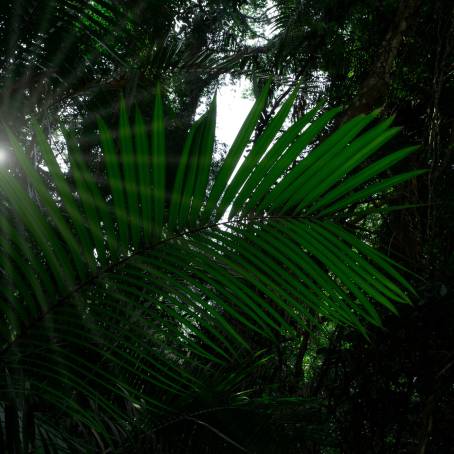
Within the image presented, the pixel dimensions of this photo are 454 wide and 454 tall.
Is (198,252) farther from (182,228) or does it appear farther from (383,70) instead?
(383,70)

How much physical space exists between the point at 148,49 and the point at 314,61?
90.3 inches

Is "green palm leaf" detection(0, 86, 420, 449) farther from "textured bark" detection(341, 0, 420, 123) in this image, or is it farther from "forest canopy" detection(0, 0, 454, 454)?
"textured bark" detection(341, 0, 420, 123)

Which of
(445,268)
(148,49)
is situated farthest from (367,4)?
(445,268)

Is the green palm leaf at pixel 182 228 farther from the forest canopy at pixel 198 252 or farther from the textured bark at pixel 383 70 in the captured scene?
the textured bark at pixel 383 70

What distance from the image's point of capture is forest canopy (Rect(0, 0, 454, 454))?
60cm

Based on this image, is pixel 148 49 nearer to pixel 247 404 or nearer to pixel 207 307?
pixel 247 404

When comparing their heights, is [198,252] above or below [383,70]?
below

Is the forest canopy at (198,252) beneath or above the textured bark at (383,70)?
beneath

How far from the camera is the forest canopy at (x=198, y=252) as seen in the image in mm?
595

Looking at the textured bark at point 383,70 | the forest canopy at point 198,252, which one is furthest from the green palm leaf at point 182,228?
the textured bark at point 383,70

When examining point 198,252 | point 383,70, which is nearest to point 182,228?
point 198,252

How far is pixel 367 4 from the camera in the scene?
353 centimetres

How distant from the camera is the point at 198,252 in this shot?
66 centimetres

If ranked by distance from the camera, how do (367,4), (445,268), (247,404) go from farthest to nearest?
(367,4) < (445,268) < (247,404)
